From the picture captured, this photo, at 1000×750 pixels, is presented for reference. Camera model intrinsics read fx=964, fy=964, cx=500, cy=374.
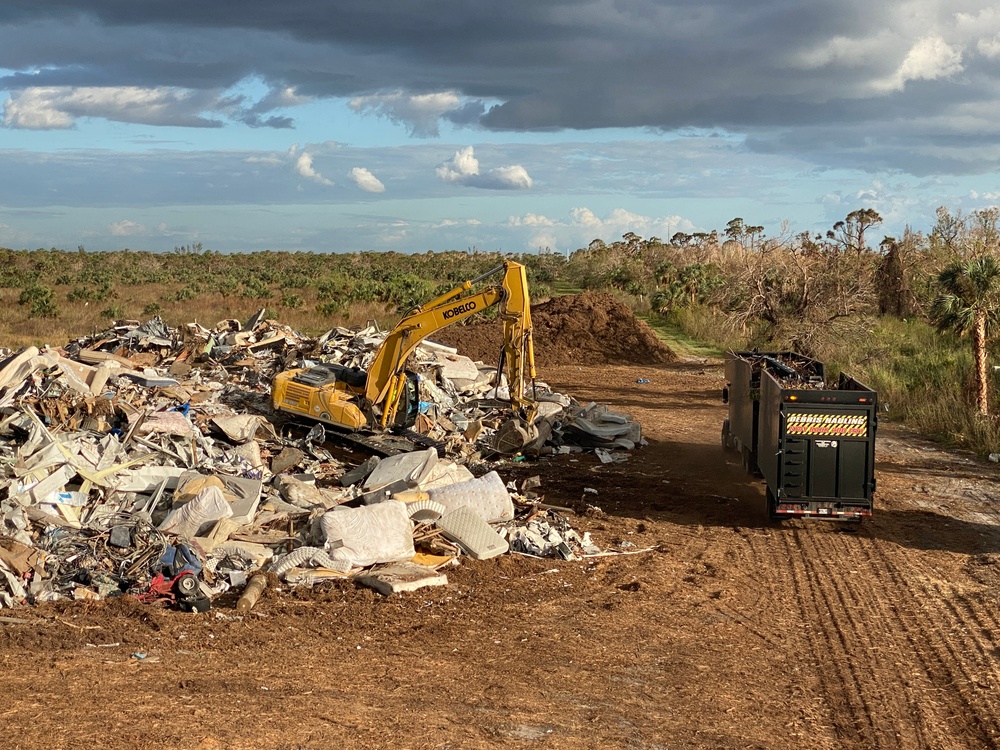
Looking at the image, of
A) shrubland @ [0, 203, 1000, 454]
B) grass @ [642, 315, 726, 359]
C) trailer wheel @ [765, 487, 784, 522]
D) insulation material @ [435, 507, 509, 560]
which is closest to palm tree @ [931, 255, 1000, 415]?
shrubland @ [0, 203, 1000, 454]

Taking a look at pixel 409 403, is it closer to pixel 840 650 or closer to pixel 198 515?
pixel 198 515

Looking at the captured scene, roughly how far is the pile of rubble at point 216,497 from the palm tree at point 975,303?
7313 millimetres

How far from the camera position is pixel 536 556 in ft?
39.2

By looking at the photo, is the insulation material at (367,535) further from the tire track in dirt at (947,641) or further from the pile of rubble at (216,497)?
the tire track in dirt at (947,641)

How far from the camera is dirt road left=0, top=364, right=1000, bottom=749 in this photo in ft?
23.7

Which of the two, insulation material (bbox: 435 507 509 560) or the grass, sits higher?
the grass

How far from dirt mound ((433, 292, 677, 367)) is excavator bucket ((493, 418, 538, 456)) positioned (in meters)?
13.1

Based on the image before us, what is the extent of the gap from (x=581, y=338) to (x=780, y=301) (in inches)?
255

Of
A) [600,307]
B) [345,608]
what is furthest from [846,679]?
[600,307]

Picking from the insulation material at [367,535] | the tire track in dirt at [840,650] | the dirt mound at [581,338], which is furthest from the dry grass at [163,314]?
the tire track in dirt at [840,650]

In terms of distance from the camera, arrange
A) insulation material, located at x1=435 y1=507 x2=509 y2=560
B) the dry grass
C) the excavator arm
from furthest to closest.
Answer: the dry grass
the excavator arm
insulation material, located at x1=435 y1=507 x2=509 y2=560

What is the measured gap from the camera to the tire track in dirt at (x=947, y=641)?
770 cm

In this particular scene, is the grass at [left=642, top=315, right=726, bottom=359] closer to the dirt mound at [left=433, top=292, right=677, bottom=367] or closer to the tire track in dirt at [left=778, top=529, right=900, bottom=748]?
the dirt mound at [left=433, top=292, right=677, bottom=367]

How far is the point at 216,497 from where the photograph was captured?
1154 cm
